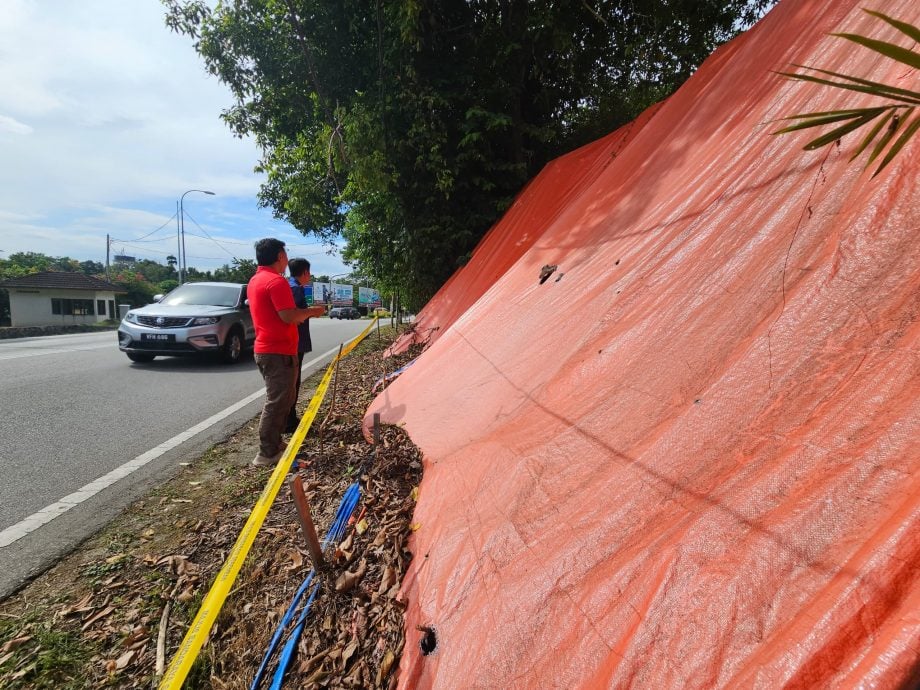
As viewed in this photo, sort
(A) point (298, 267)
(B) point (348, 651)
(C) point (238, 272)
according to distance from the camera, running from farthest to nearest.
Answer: (C) point (238, 272) < (A) point (298, 267) < (B) point (348, 651)

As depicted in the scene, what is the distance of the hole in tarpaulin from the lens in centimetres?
134

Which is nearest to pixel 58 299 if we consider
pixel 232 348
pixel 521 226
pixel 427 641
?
pixel 232 348

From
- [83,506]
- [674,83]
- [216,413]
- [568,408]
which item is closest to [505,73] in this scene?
[674,83]

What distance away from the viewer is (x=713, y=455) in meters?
1.41

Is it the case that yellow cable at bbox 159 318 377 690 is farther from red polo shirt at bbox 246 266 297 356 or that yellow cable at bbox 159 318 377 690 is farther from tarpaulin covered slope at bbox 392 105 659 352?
tarpaulin covered slope at bbox 392 105 659 352

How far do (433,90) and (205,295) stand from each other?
18.1 feet

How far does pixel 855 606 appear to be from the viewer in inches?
34.2

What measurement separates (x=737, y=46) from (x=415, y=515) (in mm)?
5095

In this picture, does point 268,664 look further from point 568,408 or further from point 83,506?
point 83,506

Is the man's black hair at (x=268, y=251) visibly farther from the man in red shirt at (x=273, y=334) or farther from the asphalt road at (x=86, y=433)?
the asphalt road at (x=86, y=433)

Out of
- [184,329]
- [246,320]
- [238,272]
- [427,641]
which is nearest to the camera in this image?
[427,641]

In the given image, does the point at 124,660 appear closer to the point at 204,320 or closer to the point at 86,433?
the point at 86,433

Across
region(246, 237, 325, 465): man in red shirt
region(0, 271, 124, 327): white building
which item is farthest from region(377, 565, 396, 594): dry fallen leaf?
region(0, 271, 124, 327): white building

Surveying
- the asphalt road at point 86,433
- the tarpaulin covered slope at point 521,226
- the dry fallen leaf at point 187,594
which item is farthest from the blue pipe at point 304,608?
the tarpaulin covered slope at point 521,226
